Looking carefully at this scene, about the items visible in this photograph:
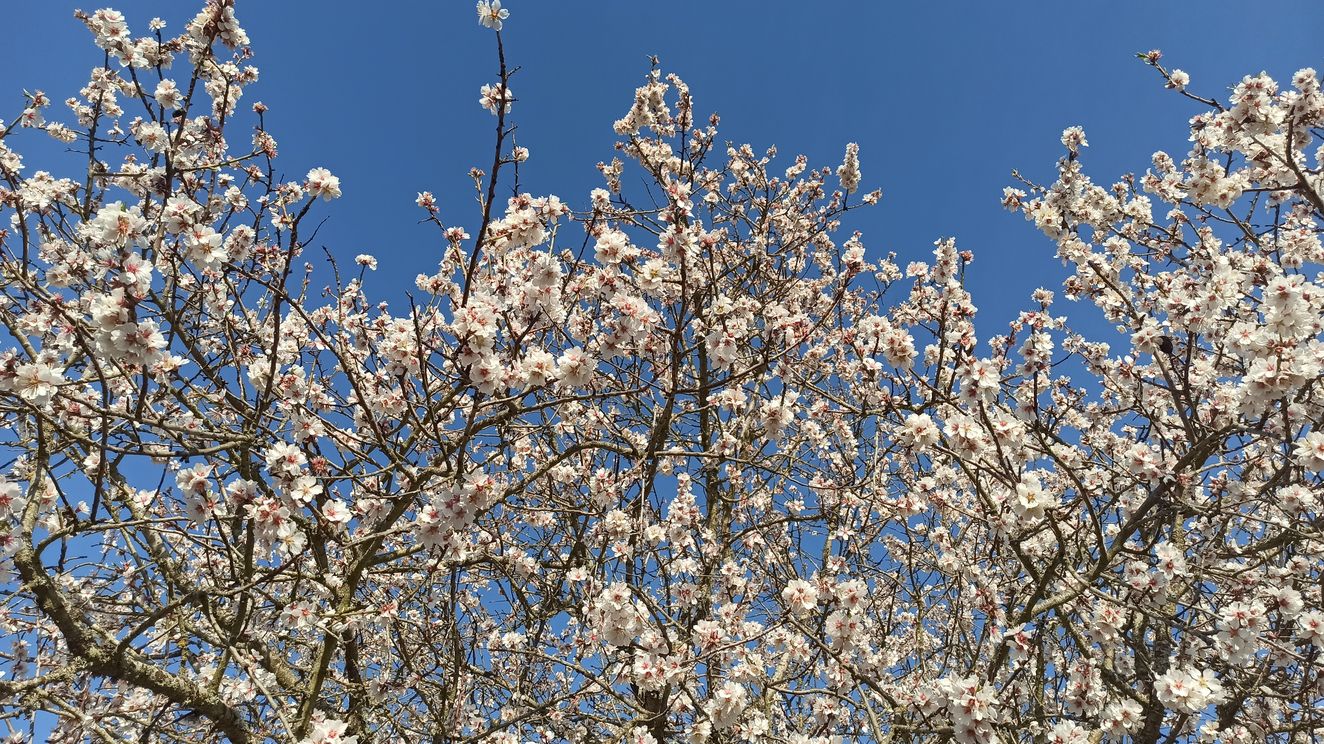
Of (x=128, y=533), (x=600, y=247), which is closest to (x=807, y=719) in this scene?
(x=600, y=247)

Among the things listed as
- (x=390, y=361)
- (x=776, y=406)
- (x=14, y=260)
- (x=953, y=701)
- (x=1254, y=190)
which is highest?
(x=1254, y=190)

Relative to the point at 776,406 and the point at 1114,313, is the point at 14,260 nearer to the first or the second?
the point at 776,406

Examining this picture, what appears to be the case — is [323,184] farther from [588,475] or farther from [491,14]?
[588,475]

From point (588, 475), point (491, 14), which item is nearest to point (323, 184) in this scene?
point (491, 14)

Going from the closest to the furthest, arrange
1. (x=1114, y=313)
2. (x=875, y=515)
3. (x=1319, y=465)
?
(x=1319, y=465), (x=1114, y=313), (x=875, y=515)

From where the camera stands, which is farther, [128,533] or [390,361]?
[128,533]

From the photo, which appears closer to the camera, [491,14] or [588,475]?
[491,14]

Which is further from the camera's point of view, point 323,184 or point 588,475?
point 588,475

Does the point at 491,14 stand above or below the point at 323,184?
above

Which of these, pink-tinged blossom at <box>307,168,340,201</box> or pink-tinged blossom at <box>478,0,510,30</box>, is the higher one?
pink-tinged blossom at <box>478,0,510,30</box>

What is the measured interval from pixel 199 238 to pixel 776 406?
3.23 meters

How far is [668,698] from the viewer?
4.62 m

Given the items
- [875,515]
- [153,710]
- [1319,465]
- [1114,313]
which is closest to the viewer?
[1319,465]

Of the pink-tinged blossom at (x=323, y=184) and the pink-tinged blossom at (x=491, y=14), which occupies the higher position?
the pink-tinged blossom at (x=491, y=14)
